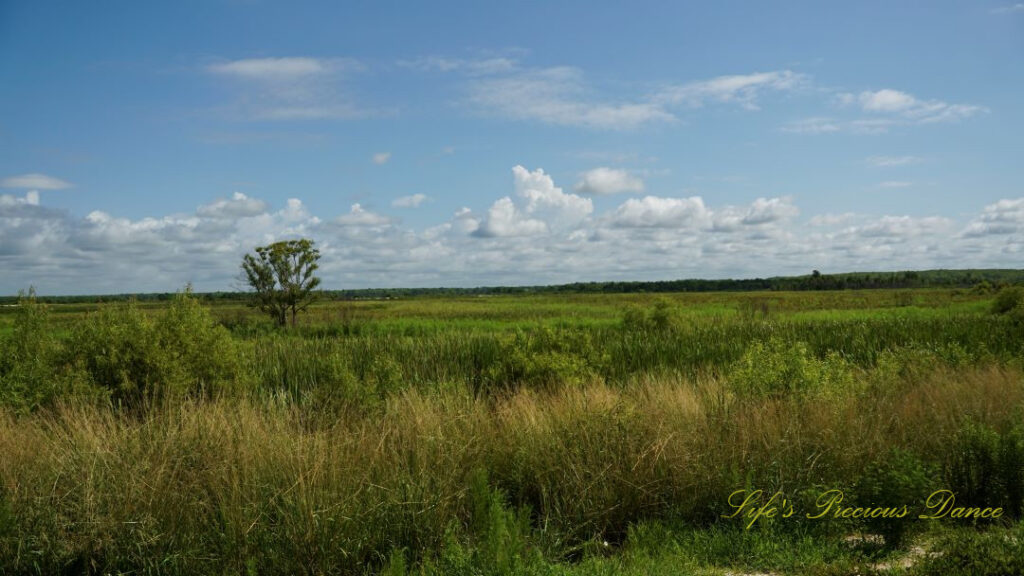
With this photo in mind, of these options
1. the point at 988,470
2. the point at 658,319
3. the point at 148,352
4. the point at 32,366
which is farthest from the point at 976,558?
the point at 658,319

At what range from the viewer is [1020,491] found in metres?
7.13

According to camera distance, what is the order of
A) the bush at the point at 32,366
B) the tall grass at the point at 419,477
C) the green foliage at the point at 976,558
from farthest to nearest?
1. the bush at the point at 32,366
2. the tall grass at the point at 419,477
3. the green foliage at the point at 976,558

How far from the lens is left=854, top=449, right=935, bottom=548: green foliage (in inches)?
242

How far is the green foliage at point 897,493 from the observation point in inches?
242

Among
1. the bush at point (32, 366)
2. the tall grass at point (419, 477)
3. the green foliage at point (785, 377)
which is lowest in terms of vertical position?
the tall grass at point (419, 477)

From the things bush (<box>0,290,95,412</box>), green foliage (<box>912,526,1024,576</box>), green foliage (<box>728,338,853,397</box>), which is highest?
bush (<box>0,290,95,412</box>)

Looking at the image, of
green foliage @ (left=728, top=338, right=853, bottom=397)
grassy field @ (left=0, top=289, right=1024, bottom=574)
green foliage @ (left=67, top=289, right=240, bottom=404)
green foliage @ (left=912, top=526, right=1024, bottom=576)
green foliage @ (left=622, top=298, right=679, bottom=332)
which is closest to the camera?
green foliage @ (left=912, top=526, right=1024, bottom=576)

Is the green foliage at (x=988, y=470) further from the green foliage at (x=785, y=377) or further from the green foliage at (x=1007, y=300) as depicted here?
the green foliage at (x=1007, y=300)

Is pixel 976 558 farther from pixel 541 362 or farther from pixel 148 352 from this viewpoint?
pixel 148 352

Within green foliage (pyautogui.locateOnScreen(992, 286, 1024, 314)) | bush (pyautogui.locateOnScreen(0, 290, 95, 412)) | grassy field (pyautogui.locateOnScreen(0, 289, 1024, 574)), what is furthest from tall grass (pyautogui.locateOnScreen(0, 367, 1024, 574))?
green foliage (pyautogui.locateOnScreen(992, 286, 1024, 314))

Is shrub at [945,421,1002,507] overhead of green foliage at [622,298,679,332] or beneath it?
beneath

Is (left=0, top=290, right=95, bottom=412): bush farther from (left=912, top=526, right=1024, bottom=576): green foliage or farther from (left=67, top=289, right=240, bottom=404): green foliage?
(left=912, top=526, right=1024, bottom=576): green foliage

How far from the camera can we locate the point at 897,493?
633 centimetres

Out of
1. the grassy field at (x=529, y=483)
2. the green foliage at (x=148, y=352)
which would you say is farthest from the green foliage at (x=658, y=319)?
the green foliage at (x=148, y=352)
